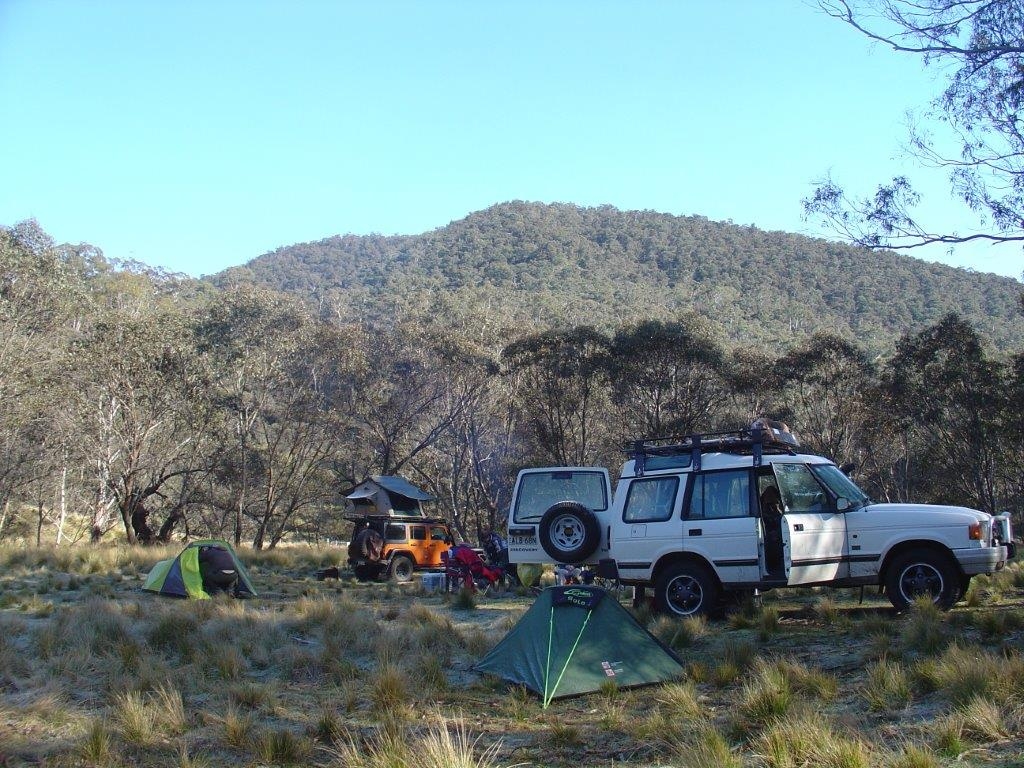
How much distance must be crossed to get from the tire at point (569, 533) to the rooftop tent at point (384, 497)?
9.93 metres

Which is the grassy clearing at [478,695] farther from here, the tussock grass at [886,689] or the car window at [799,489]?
the car window at [799,489]

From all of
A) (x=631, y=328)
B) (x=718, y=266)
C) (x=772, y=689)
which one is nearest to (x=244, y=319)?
(x=631, y=328)

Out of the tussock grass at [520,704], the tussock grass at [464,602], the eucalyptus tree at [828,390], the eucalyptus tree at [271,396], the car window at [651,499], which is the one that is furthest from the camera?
the eucalyptus tree at [271,396]

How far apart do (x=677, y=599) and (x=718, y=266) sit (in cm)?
8571

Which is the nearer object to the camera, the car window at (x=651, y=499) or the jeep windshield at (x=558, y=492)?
the car window at (x=651, y=499)

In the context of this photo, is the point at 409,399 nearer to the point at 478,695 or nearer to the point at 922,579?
the point at 922,579

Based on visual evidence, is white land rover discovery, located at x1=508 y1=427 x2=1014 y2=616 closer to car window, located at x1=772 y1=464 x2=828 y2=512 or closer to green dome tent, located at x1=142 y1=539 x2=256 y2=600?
car window, located at x1=772 y1=464 x2=828 y2=512

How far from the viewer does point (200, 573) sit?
15492mm

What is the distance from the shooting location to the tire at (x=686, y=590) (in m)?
10.6

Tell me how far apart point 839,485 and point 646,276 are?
3376 inches

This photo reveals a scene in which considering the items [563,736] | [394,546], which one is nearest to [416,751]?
[563,736]

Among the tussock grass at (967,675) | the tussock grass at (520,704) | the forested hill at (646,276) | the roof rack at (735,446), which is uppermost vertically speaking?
the forested hill at (646,276)

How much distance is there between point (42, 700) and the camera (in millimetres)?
7836

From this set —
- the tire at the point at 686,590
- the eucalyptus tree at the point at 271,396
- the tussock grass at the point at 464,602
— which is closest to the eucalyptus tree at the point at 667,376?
the eucalyptus tree at the point at 271,396
